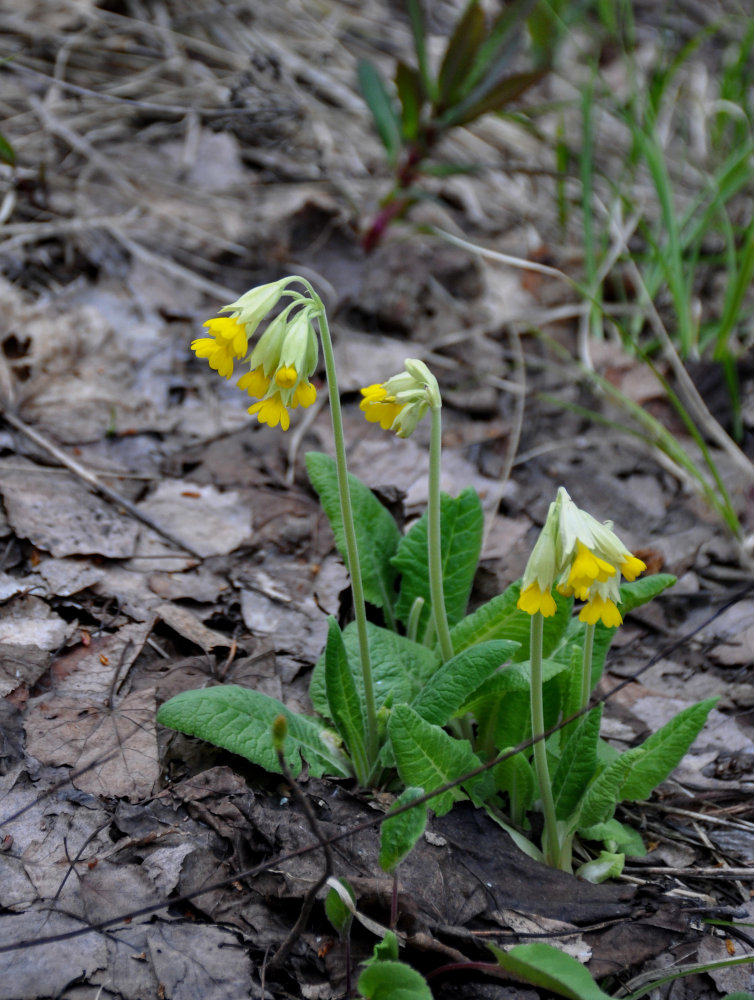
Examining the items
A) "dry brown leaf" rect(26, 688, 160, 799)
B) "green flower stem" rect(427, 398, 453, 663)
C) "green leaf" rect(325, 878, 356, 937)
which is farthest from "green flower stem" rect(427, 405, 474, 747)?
"dry brown leaf" rect(26, 688, 160, 799)

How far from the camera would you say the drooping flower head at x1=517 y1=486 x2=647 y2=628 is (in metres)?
1.77

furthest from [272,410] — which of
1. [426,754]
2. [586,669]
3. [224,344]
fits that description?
[586,669]

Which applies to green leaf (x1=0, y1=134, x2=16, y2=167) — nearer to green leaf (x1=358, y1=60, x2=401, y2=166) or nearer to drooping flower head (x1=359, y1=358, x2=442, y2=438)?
green leaf (x1=358, y1=60, x2=401, y2=166)

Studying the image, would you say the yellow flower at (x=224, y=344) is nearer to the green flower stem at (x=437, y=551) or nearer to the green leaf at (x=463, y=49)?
the green flower stem at (x=437, y=551)

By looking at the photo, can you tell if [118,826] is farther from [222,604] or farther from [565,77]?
[565,77]

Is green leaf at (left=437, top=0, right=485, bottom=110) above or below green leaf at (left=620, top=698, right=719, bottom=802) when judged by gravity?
above

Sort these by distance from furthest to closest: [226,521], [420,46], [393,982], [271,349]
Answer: [420,46], [226,521], [271,349], [393,982]

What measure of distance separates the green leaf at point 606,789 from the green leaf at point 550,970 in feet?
1.43

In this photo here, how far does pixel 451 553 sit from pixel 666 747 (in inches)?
34.8

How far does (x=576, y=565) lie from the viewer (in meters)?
1.77

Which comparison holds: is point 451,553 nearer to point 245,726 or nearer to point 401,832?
point 245,726

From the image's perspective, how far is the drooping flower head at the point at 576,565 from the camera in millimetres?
1773

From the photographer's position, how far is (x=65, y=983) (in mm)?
1637

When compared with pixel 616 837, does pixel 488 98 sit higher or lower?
higher
